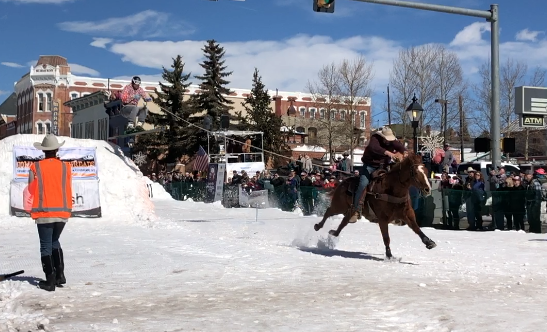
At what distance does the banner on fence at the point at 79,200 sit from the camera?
17.4m

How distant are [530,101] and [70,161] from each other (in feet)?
42.4

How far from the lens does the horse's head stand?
1040 cm

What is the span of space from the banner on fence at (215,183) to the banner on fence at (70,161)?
425 inches

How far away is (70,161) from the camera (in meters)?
17.8

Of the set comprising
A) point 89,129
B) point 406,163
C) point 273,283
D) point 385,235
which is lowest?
point 273,283

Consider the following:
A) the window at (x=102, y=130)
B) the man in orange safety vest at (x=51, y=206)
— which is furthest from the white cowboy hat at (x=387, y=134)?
the window at (x=102, y=130)

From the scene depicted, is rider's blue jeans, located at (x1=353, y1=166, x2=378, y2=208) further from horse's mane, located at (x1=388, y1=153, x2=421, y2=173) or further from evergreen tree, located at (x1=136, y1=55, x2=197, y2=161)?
evergreen tree, located at (x1=136, y1=55, x2=197, y2=161)

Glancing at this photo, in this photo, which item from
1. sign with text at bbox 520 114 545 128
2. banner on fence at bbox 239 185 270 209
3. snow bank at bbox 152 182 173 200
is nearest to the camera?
sign with text at bbox 520 114 545 128

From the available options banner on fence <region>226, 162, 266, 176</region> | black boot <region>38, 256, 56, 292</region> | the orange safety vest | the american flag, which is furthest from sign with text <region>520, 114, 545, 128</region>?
the american flag

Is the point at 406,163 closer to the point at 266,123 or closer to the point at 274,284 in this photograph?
the point at 274,284

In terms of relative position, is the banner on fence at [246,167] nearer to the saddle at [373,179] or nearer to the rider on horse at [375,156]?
the saddle at [373,179]

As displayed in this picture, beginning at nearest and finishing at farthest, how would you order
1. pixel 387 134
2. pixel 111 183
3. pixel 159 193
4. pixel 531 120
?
pixel 387 134, pixel 111 183, pixel 531 120, pixel 159 193

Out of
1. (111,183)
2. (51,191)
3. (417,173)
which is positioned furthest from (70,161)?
(417,173)

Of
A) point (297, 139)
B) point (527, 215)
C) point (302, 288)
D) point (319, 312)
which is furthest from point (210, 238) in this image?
point (297, 139)
